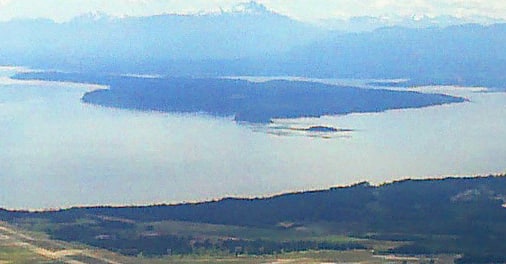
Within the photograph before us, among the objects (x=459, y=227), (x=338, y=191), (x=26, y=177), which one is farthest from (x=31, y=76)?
(x=459, y=227)

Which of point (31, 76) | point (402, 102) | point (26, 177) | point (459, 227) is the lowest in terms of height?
point (459, 227)

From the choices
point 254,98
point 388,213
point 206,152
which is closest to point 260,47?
point 254,98

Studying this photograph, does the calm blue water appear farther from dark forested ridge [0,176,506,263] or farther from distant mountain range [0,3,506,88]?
distant mountain range [0,3,506,88]

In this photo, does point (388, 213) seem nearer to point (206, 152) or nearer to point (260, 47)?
point (206, 152)

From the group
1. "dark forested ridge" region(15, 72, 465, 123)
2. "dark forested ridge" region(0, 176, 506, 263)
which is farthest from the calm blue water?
"dark forested ridge" region(0, 176, 506, 263)

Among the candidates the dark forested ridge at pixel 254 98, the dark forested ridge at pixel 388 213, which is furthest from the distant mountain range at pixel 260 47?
the dark forested ridge at pixel 388 213

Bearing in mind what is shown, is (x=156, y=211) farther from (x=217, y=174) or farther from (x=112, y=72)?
(x=112, y=72)

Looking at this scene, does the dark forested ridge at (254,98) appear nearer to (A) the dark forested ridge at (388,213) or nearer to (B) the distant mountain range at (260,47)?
(B) the distant mountain range at (260,47)
